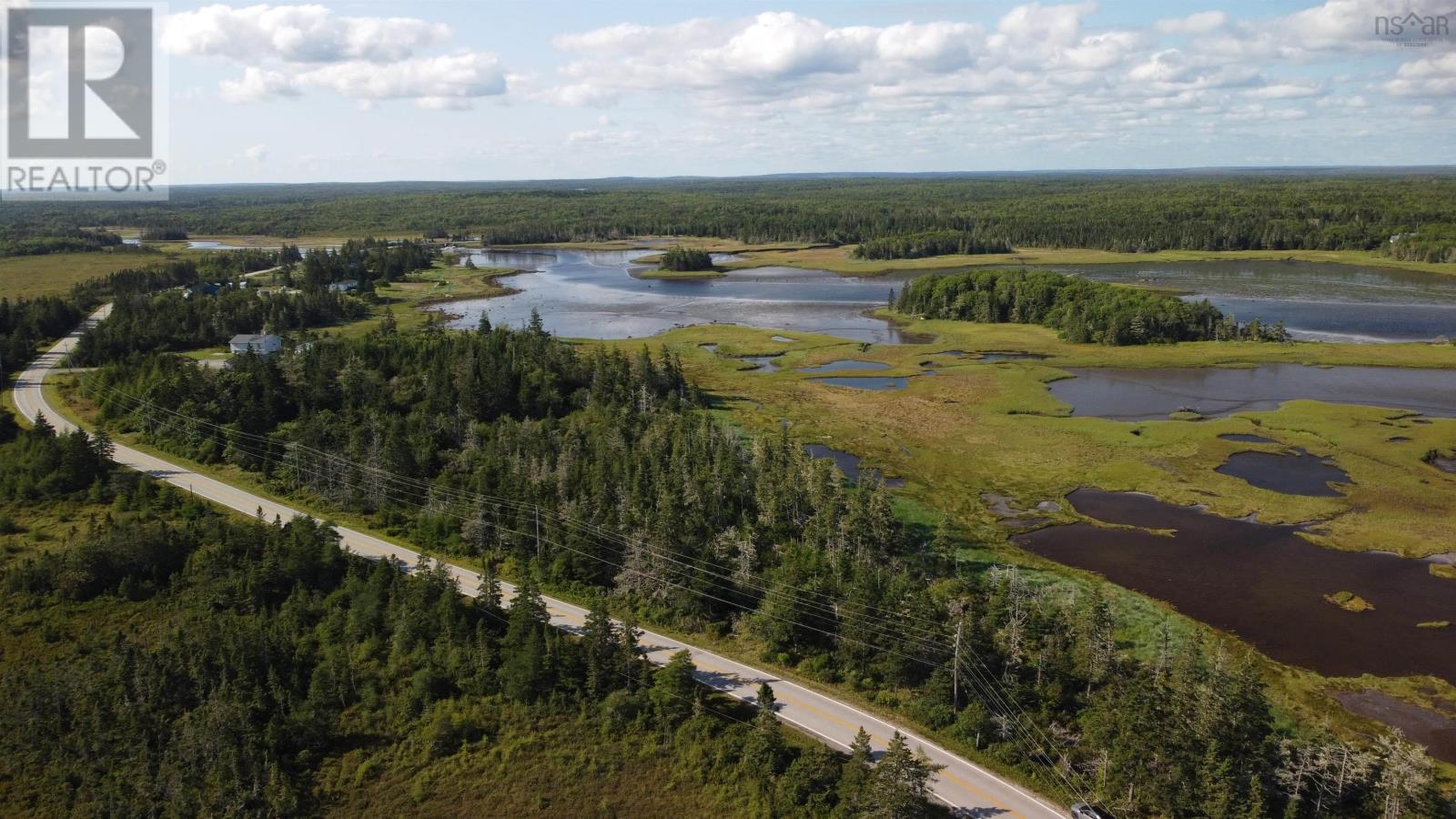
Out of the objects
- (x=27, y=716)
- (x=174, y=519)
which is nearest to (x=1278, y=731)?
(x=27, y=716)

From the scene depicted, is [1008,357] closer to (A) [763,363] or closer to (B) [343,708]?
(A) [763,363]

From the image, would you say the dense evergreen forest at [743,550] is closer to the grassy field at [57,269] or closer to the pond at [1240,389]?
the pond at [1240,389]

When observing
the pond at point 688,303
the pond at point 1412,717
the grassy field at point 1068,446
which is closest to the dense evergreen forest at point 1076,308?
the grassy field at point 1068,446

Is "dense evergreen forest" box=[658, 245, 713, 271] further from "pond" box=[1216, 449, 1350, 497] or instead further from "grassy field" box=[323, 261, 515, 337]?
"pond" box=[1216, 449, 1350, 497]

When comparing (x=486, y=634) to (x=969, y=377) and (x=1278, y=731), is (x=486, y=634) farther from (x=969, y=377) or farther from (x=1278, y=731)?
(x=969, y=377)

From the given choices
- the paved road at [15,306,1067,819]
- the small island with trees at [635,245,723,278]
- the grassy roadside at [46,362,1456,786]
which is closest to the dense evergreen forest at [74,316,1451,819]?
the grassy roadside at [46,362,1456,786]

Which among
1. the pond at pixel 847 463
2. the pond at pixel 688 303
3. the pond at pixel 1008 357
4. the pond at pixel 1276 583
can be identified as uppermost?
the pond at pixel 688 303

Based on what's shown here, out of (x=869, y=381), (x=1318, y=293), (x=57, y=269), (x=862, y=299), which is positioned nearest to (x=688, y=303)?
(x=862, y=299)
